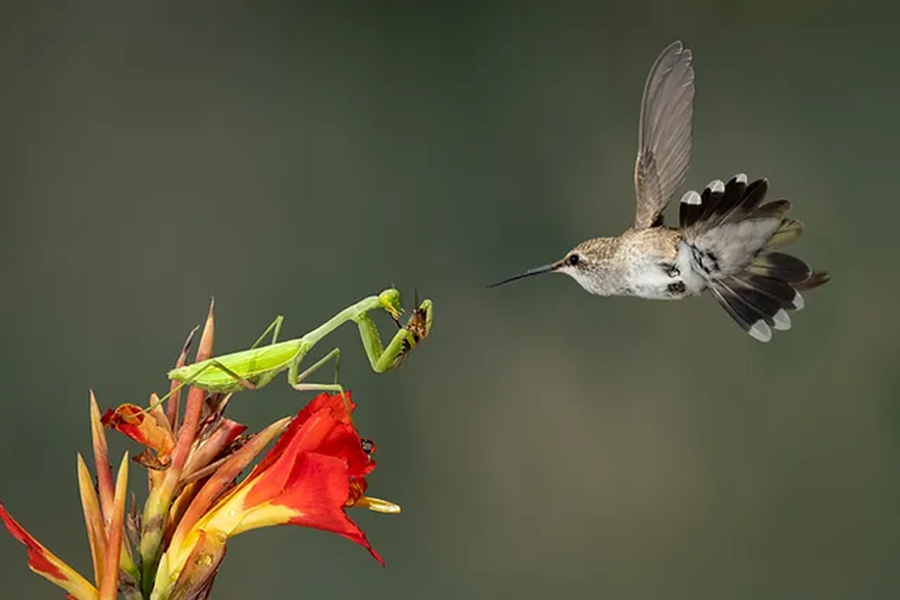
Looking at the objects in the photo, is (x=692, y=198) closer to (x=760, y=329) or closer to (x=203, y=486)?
(x=760, y=329)

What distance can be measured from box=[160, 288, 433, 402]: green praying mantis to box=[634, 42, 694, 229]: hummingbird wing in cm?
34

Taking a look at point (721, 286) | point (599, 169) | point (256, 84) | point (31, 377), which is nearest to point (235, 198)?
point (256, 84)

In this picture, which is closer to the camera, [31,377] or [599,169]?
[31,377]

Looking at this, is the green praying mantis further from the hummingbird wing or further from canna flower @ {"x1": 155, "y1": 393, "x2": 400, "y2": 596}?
the hummingbird wing

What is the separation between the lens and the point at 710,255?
769mm

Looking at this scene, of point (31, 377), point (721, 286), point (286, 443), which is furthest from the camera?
point (31, 377)

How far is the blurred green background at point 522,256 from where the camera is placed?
195 cm

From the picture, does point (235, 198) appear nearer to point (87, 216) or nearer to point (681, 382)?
point (87, 216)

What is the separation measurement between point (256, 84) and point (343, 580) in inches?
35.7

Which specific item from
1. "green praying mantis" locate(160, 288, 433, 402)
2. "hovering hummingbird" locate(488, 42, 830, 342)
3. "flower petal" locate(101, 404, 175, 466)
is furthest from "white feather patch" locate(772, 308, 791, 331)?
"flower petal" locate(101, 404, 175, 466)

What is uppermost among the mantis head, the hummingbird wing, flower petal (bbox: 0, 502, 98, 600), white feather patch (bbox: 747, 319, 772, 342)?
the hummingbird wing

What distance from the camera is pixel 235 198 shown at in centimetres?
198

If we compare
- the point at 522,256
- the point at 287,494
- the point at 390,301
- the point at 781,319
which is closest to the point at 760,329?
the point at 781,319

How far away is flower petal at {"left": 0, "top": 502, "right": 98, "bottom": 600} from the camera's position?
0.44 metres
